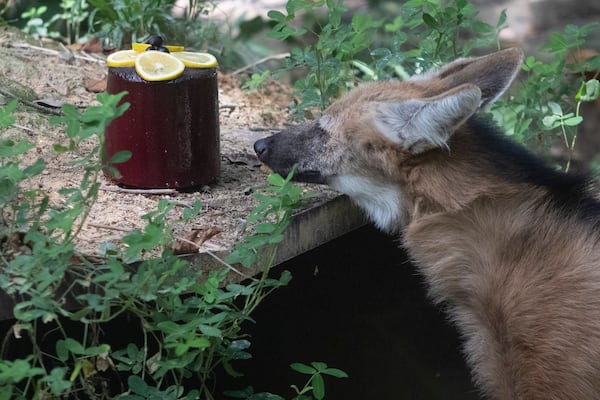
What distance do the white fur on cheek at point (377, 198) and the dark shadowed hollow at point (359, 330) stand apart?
41 centimetres

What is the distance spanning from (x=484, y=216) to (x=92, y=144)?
1.66 meters

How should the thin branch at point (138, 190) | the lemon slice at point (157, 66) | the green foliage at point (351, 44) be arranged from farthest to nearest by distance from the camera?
the green foliage at point (351, 44) < the thin branch at point (138, 190) < the lemon slice at point (157, 66)

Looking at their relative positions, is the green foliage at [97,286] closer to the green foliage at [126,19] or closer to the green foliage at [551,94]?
the green foliage at [551,94]

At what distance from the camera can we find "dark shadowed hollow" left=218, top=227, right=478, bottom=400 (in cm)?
339

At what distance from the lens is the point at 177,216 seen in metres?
2.94

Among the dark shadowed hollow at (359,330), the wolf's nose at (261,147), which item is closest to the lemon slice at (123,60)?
the wolf's nose at (261,147)

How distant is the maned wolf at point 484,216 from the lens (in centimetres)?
270

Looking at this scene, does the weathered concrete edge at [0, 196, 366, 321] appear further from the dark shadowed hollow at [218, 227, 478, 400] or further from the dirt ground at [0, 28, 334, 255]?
the dark shadowed hollow at [218, 227, 478, 400]

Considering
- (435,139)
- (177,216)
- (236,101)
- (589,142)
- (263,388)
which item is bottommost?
(589,142)

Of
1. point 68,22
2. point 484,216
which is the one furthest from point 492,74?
point 68,22

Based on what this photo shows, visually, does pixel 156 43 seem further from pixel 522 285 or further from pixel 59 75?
pixel 522 285

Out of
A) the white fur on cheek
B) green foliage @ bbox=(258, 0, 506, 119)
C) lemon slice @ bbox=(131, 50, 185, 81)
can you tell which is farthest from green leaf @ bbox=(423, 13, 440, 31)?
lemon slice @ bbox=(131, 50, 185, 81)

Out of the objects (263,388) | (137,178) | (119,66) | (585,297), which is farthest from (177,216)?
(585,297)

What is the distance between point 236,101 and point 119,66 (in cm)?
141
